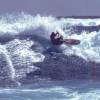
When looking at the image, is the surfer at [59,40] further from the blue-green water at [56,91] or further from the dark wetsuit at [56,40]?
the blue-green water at [56,91]

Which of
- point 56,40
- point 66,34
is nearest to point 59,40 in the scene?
point 56,40

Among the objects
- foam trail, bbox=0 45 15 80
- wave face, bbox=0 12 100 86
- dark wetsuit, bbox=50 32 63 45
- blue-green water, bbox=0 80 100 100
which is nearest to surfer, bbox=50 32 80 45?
dark wetsuit, bbox=50 32 63 45

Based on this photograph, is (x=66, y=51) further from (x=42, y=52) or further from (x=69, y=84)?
(x=69, y=84)

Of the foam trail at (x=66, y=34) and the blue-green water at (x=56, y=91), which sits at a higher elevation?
the foam trail at (x=66, y=34)

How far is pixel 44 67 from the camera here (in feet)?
42.8

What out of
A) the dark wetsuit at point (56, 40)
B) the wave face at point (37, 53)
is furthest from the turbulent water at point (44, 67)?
the dark wetsuit at point (56, 40)

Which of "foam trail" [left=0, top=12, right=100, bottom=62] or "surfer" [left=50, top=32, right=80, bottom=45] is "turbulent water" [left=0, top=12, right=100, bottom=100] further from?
"surfer" [left=50, top=32, right=80, bottom=45]

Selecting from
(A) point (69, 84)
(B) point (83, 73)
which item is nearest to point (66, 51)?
(B) point (83, 73)

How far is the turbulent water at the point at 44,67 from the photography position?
34.2 feet

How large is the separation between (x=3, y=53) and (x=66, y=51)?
210 centimetres

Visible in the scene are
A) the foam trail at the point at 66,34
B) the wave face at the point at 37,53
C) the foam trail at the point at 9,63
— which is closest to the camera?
the foam trail at the point at 9,63

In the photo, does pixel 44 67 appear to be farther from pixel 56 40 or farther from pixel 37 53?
pixel 56 40

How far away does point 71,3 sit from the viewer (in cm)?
2930

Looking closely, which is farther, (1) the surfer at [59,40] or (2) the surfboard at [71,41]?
(2) the surfboard at [71,41]
